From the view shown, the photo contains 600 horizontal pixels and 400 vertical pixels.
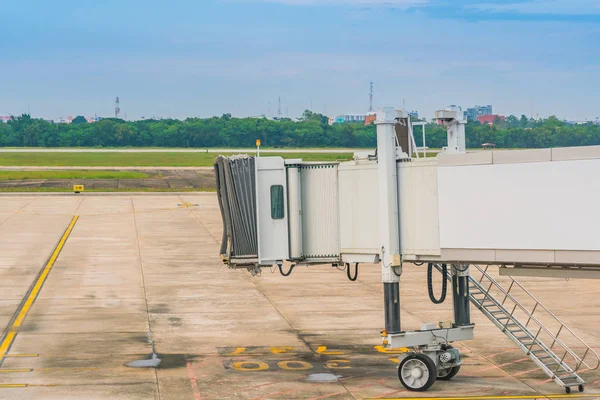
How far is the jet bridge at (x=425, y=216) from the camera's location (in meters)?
21.1

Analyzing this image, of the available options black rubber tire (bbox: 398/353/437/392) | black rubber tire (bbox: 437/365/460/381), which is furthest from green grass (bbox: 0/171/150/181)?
black rubber tire (bbox: 398/353/437/392)

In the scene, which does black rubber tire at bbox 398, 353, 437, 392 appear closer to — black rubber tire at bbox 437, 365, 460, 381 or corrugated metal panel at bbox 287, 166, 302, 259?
black rubber tire at bbox 437, 365, 460, 381

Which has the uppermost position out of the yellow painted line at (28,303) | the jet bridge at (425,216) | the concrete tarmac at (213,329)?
the jet bridge at (425,216)

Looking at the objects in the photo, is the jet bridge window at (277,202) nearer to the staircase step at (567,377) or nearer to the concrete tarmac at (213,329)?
the concrete tarmac at (213,329)

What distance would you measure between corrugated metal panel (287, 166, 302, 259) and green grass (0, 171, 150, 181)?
10182 centimetres

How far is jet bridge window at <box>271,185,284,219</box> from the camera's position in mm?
24625

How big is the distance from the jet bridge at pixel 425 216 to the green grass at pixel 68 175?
101719 millimetres

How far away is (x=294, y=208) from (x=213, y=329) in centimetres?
928

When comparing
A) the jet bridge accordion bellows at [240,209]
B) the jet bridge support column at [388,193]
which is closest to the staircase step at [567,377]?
the jet bridge support column at [388,193]

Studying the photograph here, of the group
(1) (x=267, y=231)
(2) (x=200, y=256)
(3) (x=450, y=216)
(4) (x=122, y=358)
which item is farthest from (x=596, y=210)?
(2) (x=200, y=256)

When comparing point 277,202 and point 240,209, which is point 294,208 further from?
point 240,209

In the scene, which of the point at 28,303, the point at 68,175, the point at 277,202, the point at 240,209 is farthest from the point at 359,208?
the point at 68,175

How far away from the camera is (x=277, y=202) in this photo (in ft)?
80.9

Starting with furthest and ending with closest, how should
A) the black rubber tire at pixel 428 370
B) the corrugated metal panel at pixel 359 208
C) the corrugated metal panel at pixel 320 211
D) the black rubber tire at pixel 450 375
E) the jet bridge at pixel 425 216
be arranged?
the black rubber tire at pixel 450 375 → the corrugated metal panel at pixel 320 211 → the black rubber tire at pixel 428 370 → the corrugated metal panel at pixel 359 208 → the jet bridge at pixel 425 216
